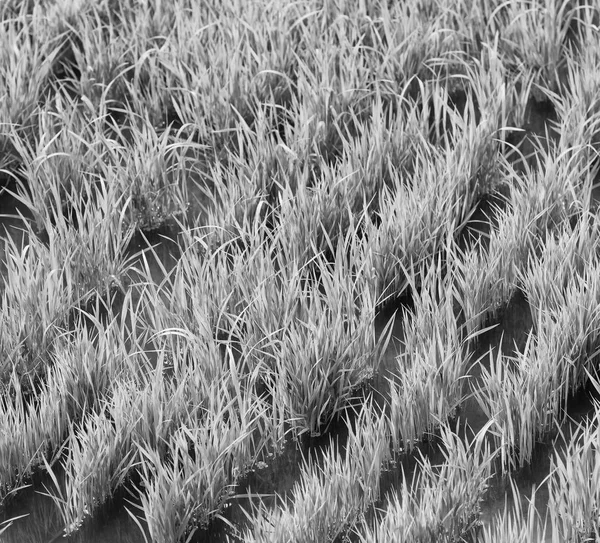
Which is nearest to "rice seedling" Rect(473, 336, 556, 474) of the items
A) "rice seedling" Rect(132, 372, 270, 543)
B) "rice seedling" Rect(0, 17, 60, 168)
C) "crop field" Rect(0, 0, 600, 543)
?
"crop field" Rect(0, 0, 600, 543)

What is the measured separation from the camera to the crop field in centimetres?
187

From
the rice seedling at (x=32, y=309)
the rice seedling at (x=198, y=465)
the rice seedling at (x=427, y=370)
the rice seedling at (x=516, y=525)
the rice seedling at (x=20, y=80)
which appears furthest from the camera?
the rice seedling at (x=20, y=80)

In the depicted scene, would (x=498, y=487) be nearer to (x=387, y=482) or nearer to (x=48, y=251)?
(x=387, y=482)

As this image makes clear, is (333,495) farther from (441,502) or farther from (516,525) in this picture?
(516,525)

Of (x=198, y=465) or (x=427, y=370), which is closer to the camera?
(x=198, y=465)

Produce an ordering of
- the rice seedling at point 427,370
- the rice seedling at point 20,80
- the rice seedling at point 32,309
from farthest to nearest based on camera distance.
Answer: the rice seedling at point 20,80 → the rice seedling at point 32,309 → the rice seedling at point 427,370

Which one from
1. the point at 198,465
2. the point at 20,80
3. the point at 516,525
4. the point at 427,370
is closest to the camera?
the point at 516,525

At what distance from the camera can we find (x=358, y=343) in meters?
2.06

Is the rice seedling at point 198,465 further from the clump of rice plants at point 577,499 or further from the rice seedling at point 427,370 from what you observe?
the clump of rice plants at point 577,499

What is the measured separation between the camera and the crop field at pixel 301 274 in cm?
187

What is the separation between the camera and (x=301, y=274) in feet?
7.33

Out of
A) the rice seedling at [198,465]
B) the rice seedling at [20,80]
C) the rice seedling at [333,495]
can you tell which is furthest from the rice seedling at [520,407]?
the rice seedling at [20,80]

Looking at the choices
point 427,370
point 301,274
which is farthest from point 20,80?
point 427,370

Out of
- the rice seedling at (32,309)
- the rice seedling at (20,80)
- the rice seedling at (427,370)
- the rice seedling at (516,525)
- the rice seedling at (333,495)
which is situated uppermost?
the rice seedling at (20,80)
